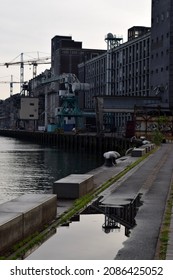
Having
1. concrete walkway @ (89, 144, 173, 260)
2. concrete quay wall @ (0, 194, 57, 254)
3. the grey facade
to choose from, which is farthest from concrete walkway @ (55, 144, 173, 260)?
the grey facade

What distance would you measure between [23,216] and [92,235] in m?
2.51

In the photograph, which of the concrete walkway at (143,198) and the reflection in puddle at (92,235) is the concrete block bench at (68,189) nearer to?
the concrete walkway at (143,198)

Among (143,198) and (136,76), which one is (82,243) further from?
(136,76)

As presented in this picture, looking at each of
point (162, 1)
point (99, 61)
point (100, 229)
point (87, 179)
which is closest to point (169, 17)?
point (162, 1)

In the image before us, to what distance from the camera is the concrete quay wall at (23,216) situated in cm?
1293

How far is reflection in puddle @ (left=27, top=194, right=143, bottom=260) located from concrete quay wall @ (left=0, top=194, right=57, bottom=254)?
69 cm

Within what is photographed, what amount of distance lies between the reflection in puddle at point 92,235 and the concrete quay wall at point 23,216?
0.69 metres

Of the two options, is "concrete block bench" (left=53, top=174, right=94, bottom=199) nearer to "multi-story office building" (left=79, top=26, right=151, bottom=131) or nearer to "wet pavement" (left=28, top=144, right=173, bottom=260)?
"wet pavement" (left=28, top=144, right=173, bottom=260)

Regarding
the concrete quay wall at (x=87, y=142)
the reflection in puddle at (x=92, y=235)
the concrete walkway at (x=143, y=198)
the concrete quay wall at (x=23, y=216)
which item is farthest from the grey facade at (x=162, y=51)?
the concrete quay wall at (x=23, y=216)

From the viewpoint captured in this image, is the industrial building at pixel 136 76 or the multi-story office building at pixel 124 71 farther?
the multi-story office building at pixel 124 71

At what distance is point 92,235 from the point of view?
50.4 ft

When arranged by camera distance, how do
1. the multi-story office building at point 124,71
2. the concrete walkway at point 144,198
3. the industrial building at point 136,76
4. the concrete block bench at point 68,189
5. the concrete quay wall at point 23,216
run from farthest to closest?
the multi-story office building at point 124,71 → the industrial building at point 136,76 → the concrete block bench at point 68,189 → the concrete walkway at point 144,198 → the concrete quay wall at point 23,216

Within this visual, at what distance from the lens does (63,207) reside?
1980cm
